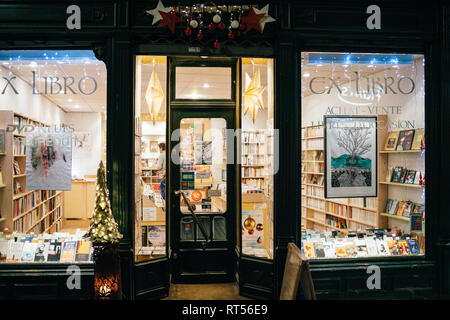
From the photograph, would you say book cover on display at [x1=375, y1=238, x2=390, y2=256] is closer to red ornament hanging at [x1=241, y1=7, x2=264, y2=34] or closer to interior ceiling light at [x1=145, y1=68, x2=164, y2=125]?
red ornament hanging at [x1=241, y1=7, x2=264, y2=34]

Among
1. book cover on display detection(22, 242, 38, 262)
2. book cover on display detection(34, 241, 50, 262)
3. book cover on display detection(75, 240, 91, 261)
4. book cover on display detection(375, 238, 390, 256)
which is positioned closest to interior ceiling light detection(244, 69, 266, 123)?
book cover on display detection(375, 238, 390, 256)

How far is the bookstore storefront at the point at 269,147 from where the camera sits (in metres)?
3.60

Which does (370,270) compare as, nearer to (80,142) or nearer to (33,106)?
(80,142)

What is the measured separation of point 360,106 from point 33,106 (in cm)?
373

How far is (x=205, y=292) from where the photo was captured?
163 inches

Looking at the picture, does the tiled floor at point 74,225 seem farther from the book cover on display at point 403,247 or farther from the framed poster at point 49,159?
the book cover on display at point 403,247

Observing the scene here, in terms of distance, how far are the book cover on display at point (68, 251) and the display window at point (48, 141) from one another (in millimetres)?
10

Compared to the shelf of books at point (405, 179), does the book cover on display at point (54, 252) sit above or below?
below

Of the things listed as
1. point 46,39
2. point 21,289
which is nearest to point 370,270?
point 21,289

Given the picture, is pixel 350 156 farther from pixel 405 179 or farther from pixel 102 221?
pixel 102 221

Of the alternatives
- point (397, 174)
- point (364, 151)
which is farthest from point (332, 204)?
point (397, 174)

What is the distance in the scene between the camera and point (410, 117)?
3912 millimetres

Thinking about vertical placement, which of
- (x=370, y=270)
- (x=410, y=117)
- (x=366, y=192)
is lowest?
(x=370, y=270)

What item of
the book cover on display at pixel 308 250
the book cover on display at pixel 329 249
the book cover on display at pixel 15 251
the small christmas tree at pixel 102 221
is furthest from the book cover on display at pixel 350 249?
the book cover on display at pixel 15 251
